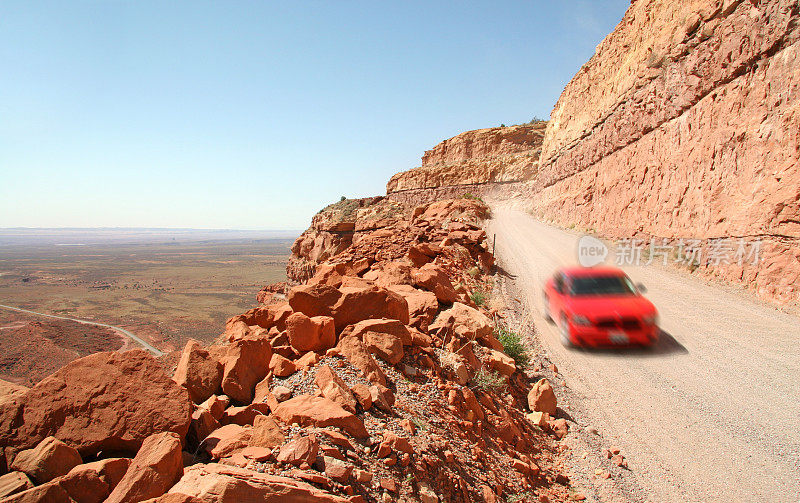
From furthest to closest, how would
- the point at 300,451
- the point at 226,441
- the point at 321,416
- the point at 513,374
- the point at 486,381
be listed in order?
1. the point at 513,374
2. the point at 486,381
3. the point at 321,416
4. the point at 226,441
5. the point at 300,451

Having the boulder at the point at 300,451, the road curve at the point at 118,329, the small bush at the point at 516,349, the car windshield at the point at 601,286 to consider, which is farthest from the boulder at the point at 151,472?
the road curve at the point at 118,329

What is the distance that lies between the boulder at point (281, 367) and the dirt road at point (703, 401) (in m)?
4.01

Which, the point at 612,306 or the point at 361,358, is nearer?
the point at 361,358

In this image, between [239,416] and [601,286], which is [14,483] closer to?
[239,416]

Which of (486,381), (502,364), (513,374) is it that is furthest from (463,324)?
(486,381)

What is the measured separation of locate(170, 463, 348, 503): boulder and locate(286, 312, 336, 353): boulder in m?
2.56

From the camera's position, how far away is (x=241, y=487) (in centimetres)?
227

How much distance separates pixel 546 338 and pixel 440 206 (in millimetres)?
25114

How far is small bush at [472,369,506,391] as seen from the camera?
5652mm

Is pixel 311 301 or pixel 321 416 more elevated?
pixel 311 301

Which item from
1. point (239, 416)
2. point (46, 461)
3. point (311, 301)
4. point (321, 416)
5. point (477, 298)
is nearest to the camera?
point (46, 461)

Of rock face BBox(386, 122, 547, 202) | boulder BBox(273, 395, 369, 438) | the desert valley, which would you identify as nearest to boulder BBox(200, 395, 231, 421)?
the desert valley

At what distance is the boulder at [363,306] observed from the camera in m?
5.97

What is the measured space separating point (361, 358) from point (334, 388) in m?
0.91
